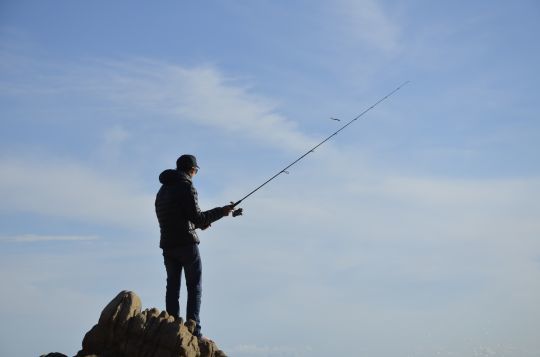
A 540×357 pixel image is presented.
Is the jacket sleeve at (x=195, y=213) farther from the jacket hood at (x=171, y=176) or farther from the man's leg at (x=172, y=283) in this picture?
the man's leg at (x=172, y=283)

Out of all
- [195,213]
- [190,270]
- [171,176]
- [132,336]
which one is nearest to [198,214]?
[195,213]

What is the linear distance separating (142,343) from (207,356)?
108 centimetres

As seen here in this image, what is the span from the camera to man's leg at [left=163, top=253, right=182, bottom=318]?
1307 centimetres

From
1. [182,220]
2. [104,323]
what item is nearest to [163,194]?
[182,220]

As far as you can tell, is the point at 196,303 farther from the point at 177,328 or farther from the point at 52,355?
the point at 52,355

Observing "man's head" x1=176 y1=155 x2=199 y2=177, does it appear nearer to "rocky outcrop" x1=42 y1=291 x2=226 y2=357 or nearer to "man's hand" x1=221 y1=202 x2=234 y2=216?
"man's hand" x1=221 y1=202 x2=234 y2=216

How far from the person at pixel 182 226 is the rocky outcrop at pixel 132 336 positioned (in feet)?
2.60

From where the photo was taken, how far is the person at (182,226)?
12836 millimetres

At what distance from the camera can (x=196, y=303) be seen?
12891 mm

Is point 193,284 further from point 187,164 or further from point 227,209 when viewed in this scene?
point 187,164

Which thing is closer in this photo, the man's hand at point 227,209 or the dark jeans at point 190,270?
the dark jeans at point 190,270

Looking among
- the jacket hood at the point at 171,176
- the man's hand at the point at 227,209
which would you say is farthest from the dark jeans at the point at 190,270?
the jacket hood at the point at 171,176

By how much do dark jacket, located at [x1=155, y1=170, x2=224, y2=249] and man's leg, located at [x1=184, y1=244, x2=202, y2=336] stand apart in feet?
0.96

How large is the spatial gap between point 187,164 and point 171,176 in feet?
1.17
